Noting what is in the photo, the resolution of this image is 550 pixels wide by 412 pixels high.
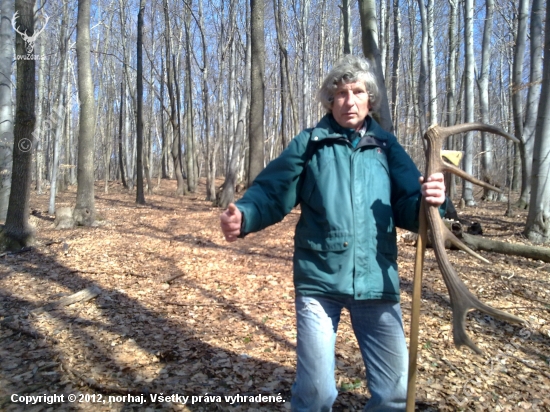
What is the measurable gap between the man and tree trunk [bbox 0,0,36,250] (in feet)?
19.9

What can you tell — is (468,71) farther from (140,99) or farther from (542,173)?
(140,99)

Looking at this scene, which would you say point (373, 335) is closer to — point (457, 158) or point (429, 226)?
point (429, 226)

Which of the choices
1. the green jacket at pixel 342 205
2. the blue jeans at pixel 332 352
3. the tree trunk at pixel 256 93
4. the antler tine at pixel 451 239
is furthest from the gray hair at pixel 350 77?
the tree trunk at pixel 256 93

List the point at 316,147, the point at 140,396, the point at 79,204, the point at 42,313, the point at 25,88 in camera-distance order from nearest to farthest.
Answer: the point at 316,147 < the point at 140,396 < the point at 42,313 < the point at 25,88 < the point at 79,204

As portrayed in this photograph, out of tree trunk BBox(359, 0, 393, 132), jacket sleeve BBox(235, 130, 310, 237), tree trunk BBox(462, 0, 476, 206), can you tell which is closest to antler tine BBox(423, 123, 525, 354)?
jacket sleeve BBox(235, 130, 310, 237)

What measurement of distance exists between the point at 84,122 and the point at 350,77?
867 cm

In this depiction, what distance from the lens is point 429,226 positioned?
1.86 metres

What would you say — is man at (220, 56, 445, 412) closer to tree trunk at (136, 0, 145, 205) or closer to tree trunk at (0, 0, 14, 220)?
tree trunk at (0, 0, 14, 220)

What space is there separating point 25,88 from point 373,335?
22.6 ft

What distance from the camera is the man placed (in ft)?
6.03

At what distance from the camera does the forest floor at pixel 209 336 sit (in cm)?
291

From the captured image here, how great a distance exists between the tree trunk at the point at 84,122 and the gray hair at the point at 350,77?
8429 mm

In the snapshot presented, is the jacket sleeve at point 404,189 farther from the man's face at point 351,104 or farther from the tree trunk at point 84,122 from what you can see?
the tree trunk at point 84,122

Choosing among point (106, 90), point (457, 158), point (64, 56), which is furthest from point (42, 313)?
point (106, 90)
